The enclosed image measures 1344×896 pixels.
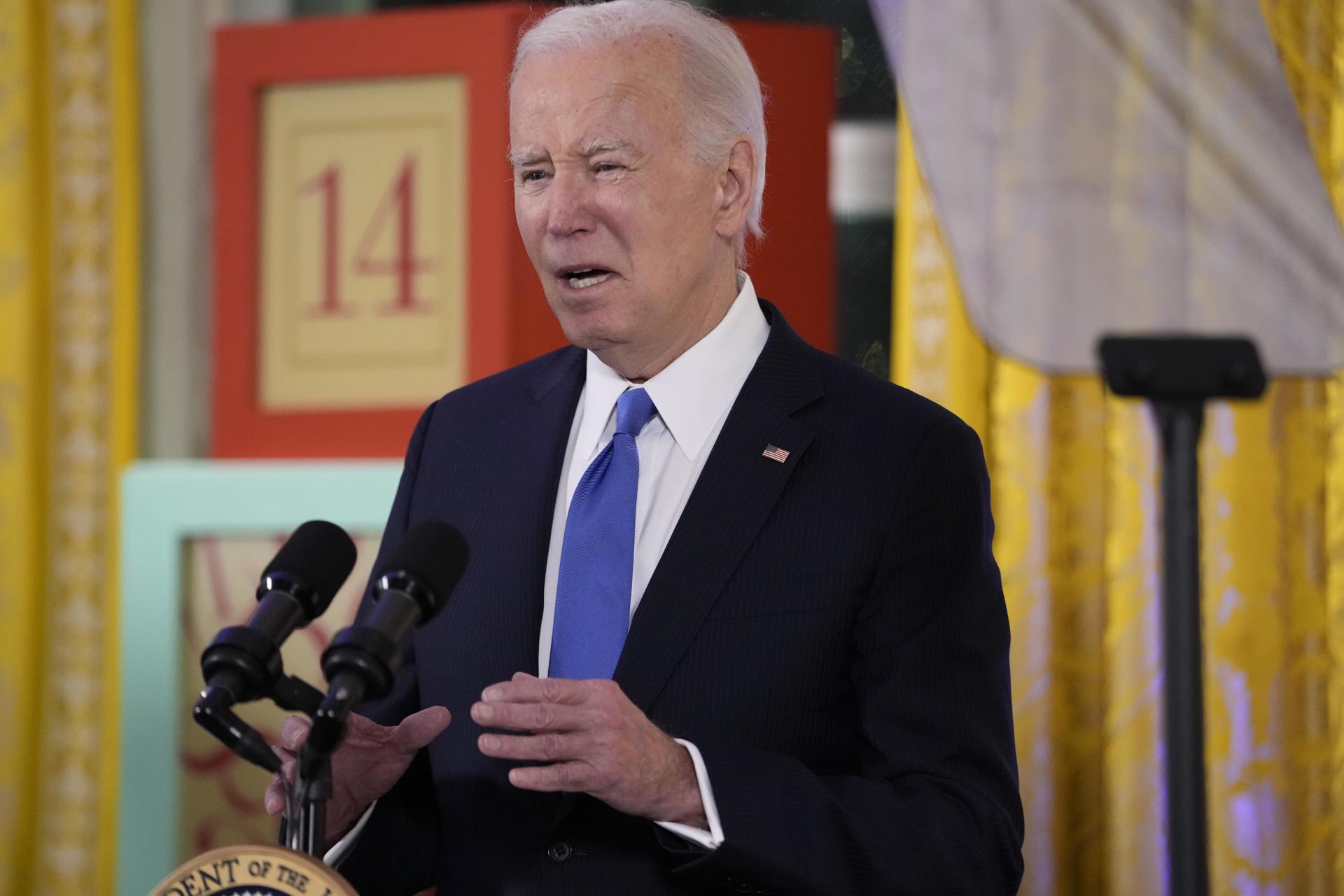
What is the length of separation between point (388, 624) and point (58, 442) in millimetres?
1837

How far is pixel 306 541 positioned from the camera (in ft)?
3.20

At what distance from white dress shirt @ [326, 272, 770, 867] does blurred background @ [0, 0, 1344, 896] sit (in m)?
0.41

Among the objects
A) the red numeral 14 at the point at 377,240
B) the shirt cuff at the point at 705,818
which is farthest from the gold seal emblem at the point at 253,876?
the red numeral 14 at the point at 377,240

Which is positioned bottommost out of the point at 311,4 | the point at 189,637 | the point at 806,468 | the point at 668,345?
the point at 189,637

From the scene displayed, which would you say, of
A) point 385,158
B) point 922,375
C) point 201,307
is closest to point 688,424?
A: point 922,375

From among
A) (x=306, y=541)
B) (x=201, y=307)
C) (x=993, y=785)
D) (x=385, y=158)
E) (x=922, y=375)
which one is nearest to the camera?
(x=306, y=541)

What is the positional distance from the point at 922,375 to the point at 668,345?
802mm

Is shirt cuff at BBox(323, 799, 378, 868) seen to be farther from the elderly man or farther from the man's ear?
the man's ear

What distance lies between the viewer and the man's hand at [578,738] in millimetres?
944

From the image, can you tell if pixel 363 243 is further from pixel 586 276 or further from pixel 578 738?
pixel 578 738

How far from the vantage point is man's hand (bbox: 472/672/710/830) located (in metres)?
0.94

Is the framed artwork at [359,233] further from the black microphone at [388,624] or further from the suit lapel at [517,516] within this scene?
the black microphone at [388,624]

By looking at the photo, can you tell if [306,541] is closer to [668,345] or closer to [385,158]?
[668,345]

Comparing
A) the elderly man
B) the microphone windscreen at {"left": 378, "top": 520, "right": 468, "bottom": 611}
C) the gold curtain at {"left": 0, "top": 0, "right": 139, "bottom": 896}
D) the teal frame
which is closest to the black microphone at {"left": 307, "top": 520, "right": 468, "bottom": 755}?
the microphone windscreen at {"left": 378, "top": 520, "right": 468, "bottom": 611}
